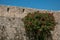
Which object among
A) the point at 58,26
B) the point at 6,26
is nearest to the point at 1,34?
the point at 6,26

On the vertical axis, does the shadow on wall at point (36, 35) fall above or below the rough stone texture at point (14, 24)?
below

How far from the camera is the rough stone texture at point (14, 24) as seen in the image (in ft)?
57.8

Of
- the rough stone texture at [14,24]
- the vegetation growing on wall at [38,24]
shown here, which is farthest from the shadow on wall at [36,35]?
the rough stone texture at [14,24]

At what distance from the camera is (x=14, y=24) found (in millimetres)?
18344

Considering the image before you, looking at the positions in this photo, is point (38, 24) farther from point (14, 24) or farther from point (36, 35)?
point (14, 24)


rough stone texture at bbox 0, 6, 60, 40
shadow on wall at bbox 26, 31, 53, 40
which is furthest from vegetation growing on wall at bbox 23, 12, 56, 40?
rough stone texture at bbox 0, 6, 60, 40

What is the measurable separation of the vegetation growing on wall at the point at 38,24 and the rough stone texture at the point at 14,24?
0.39 m

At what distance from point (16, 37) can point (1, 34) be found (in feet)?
3.71

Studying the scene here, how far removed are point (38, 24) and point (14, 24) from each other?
5.21ft

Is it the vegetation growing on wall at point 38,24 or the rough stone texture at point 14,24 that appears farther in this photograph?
the vegetation growing on wall at point 38,24

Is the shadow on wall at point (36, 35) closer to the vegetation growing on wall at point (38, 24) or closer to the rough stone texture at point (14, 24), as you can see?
the vegetation growing on wall at point (38, 24)

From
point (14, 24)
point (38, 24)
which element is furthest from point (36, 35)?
point (14, 24)

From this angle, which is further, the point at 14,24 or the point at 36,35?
the point at 36,35

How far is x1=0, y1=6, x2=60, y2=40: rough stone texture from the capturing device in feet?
57.8
